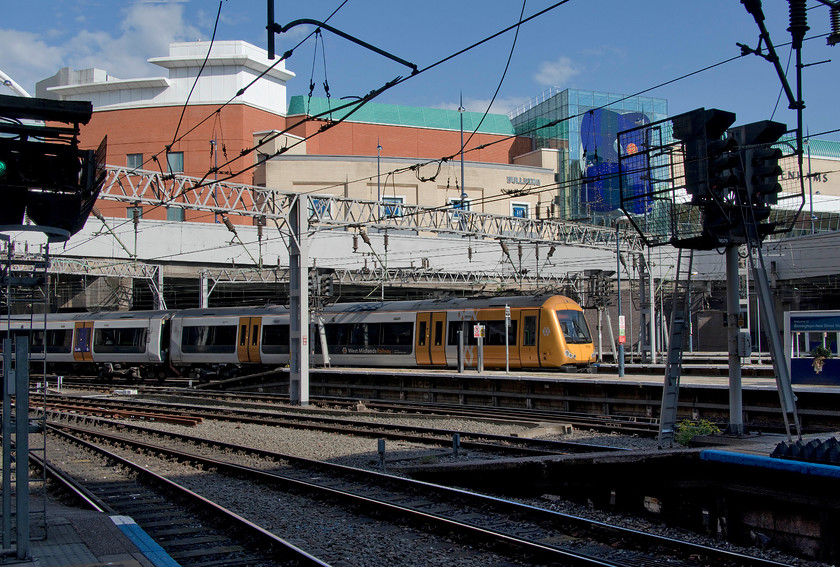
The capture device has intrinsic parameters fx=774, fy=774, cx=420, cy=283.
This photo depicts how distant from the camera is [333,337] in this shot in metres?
30.6

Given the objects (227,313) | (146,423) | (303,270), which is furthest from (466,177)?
(146,423)

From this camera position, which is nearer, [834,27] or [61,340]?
[834,27]

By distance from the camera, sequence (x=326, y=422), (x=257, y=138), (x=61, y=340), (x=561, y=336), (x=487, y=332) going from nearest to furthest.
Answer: (x=326, y=422) < (x=561, y=336) < (x=487, y=332) < (x=61, y=340) < (x=257, y=138)

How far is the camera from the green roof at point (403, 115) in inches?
2515

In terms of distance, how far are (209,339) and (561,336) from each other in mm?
15611

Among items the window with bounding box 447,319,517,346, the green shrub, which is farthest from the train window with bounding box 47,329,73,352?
the green shrub

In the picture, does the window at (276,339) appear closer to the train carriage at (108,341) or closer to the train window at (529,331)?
the train carriage at (108,341)

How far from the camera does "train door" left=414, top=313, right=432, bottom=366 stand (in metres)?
27.5

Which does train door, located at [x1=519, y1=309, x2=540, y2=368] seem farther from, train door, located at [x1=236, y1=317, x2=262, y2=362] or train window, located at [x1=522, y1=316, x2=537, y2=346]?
train door, located at [x1=236, y1=317, x2=262, y2=362]

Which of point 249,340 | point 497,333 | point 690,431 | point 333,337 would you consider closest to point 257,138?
point 249,340

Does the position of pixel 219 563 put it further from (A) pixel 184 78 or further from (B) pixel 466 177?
(A) pixel 184 78

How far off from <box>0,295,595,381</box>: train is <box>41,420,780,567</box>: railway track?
1312 centimetres

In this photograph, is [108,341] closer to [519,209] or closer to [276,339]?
[276,339]

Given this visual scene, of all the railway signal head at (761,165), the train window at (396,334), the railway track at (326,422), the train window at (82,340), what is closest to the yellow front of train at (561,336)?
the train window at (396,334)
